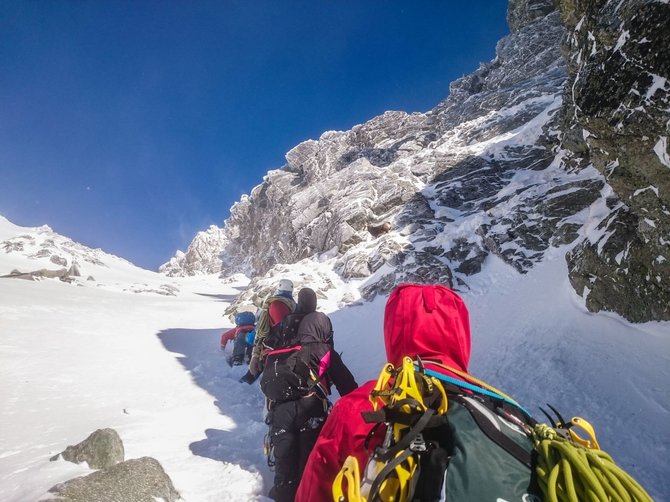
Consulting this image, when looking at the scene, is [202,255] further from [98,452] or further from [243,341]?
[98,452]

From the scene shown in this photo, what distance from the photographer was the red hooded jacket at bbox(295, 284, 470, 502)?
189 cm

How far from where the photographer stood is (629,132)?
468 cm

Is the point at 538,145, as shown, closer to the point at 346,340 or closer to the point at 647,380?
the point at 346,340

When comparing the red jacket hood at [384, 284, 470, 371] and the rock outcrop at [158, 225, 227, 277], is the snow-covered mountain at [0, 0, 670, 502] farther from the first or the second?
the rock outcrop at [158, 225, 227, 277]

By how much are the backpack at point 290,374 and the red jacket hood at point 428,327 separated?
216cm

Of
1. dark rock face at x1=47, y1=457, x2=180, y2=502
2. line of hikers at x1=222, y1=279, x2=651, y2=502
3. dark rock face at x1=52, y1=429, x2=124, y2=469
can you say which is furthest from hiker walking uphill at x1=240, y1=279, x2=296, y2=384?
line of hikers at x1=222, y1=279, x2=651, y2=502

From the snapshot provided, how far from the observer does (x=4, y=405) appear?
6.50 m

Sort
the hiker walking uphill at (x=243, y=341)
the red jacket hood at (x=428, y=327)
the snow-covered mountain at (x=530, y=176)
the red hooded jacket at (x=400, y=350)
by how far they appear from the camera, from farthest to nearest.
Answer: the hiker walking uphill at (x=243, y=341), the snow-covered mountain at (x=530, y=176), the red jacket hood at (x=428, y=327), the red hooded jacket at (x=400, y=350)

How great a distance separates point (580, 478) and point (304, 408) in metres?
3.57

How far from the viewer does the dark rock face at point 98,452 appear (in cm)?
438

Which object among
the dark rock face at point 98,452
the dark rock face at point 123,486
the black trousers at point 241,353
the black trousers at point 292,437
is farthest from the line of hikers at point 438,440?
the black trousers at point 241,353

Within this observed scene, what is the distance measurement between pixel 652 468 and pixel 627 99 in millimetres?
4873

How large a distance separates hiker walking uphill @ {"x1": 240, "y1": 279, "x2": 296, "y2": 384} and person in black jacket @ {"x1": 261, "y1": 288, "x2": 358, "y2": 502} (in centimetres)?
62

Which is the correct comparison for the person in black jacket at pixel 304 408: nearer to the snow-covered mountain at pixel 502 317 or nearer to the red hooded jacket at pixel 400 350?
the snow-covered mountain at pixel 502 317
